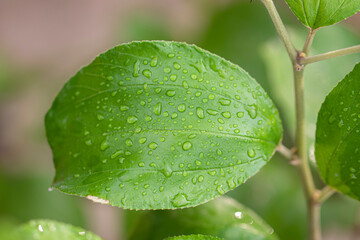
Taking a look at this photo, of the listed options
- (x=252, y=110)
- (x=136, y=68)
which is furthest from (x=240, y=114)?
(x=136, y=68)

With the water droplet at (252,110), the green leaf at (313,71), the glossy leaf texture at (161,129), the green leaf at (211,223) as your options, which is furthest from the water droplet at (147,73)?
the green leaf at (313,71)

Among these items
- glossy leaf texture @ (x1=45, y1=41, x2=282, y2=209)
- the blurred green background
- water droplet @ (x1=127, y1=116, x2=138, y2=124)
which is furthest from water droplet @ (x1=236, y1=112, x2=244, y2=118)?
the blurred green background

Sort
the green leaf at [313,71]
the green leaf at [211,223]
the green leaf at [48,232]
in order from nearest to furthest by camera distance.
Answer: the green leaf at [48,232], the green leaf at [211,223], the green leaf at [313,71]

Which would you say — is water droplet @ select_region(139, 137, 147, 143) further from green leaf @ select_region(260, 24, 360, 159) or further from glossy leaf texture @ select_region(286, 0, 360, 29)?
green leaf @ select_region(260, 24, 360, 159)

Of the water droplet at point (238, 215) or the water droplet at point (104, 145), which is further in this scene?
the water droplet at point (238, 215)

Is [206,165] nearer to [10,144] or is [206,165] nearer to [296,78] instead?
[296,78]

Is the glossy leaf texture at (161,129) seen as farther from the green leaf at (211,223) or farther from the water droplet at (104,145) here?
the green leaf at (211,223)
